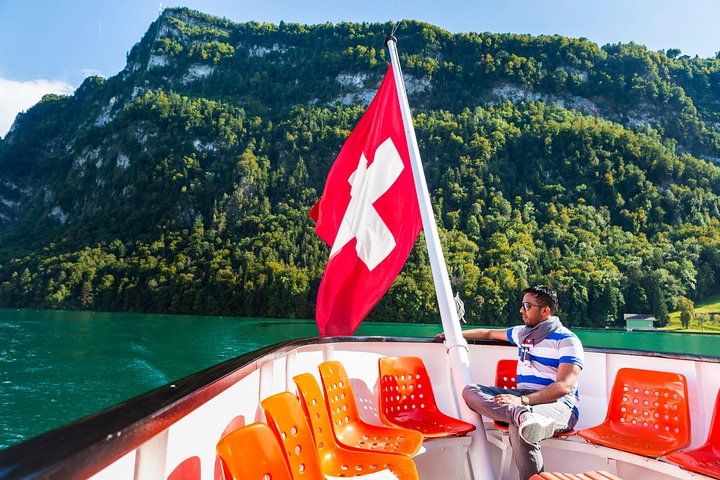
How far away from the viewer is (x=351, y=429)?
247cm

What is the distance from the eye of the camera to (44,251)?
7812 cm

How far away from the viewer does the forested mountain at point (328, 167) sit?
6278 centimetres

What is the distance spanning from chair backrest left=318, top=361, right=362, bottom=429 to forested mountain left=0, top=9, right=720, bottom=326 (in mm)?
51657

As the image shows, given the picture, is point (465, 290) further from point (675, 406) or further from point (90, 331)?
point (675, 406)

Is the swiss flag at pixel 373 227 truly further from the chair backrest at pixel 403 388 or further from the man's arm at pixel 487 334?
the man's arm at pixel 487 334

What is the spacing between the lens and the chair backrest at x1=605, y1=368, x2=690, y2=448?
8.27 feet

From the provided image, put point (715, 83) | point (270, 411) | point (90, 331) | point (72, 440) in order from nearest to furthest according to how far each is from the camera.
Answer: point (72, 440)
point (270, 411)
point (90, 331)
point (715, 83)

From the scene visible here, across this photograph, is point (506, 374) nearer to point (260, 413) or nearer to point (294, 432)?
point (260, 413)

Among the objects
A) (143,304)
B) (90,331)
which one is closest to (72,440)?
(90,331)

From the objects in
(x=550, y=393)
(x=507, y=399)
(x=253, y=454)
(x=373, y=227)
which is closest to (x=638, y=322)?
(x=373, y=227)

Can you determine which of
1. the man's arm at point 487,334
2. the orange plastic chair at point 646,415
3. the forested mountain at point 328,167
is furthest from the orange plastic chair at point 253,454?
the forested mountain at point 328,167

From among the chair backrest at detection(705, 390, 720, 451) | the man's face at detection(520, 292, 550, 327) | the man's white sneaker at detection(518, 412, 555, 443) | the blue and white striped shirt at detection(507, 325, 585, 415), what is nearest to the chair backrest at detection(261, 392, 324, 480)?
the man's white sneaker at detection(518, 412, 555, 443)

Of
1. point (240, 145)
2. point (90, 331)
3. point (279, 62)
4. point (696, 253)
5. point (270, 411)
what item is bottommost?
point (90, 331)

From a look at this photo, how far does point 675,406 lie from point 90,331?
4017cm
